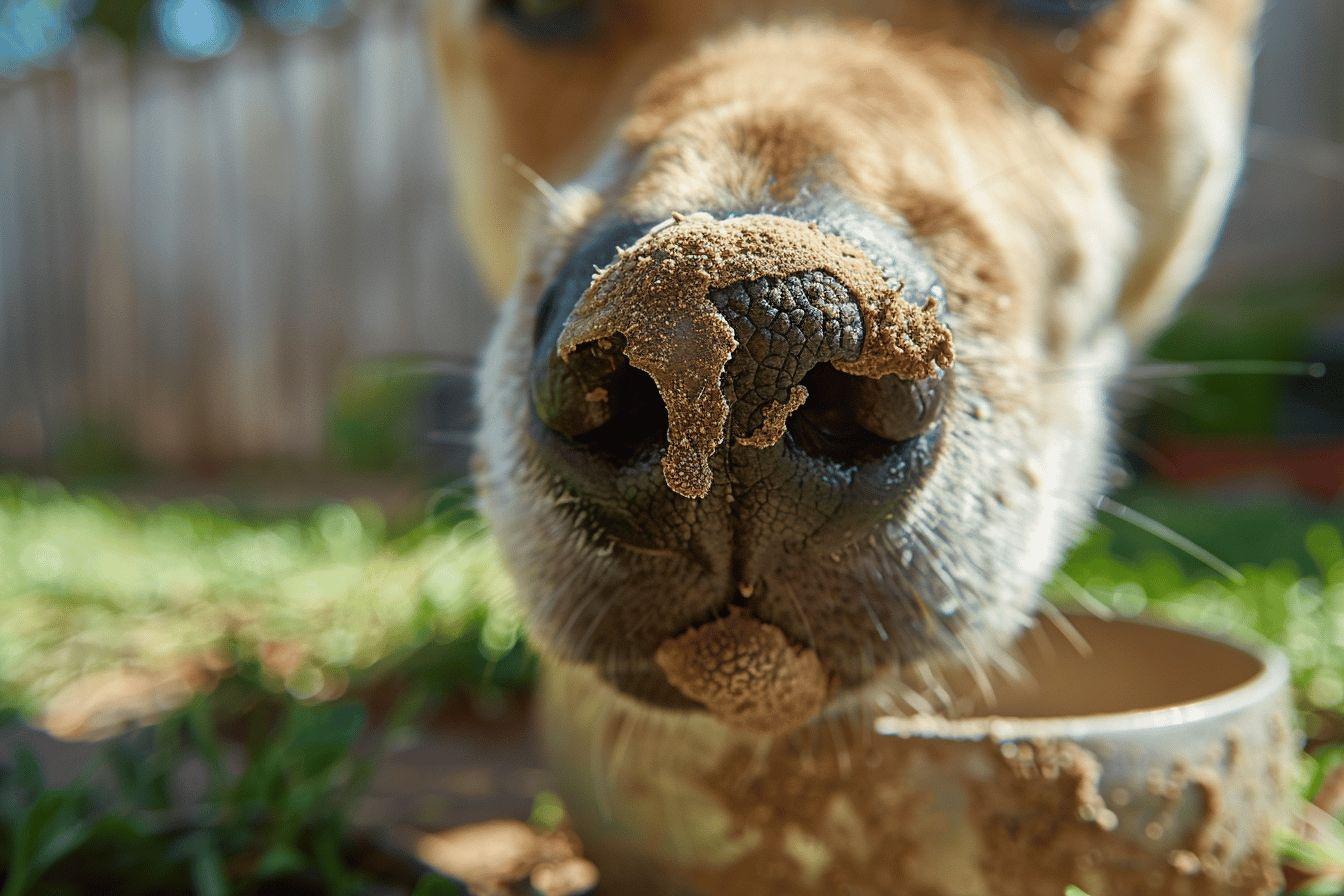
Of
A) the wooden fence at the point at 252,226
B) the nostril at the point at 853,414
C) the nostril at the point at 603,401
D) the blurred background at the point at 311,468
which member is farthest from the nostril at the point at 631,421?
the wooden fence at the point at 252,226

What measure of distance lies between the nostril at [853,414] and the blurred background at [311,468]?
730 mm

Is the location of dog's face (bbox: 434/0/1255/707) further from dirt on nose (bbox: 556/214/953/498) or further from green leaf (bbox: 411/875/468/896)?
green leaf (bbox: 411/875/468/896)

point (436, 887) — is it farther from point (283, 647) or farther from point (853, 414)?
point (283, 647)

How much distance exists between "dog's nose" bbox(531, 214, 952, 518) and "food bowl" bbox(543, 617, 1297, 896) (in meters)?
0.37

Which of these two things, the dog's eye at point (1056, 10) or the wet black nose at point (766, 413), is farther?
the dog's eye at point (1056, 10)

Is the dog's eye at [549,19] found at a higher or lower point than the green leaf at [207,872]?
higher

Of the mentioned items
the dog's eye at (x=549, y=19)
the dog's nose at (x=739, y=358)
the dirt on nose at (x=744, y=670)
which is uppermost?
the dog's eye at (x=549, y=19)

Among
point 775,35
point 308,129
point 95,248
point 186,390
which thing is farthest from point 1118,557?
point 95,248

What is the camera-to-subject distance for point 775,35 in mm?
1743

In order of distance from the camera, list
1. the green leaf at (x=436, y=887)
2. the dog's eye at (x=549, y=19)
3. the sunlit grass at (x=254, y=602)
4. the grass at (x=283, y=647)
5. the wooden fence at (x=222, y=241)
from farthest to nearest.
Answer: the wooden fence at (x=222, y=241) < the sunlit grass at (x=254, y=602) < the dog's eye at (x=549, y=19) < the grass at (x=283, y=647) < the green leaf at (x=436, y=887)

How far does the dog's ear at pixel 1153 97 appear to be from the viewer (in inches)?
74.2

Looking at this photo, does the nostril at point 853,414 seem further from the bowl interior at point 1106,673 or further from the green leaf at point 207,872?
the green leaf at point 207,872

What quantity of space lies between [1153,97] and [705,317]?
151 cm

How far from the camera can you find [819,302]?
0.96 meters
